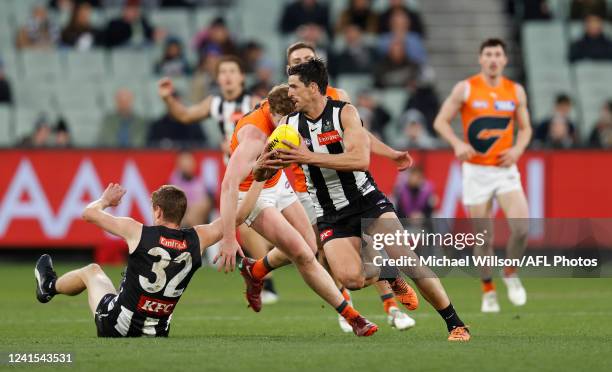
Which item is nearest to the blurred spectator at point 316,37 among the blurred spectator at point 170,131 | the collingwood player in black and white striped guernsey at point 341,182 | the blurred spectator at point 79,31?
the blurred spectator at point 170,131

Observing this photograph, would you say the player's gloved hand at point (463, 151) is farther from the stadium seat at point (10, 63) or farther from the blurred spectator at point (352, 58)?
the stadium seat at point (10, 63)

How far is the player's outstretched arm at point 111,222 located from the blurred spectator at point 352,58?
12130 millimetres

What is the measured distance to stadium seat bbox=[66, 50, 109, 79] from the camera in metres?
21.5

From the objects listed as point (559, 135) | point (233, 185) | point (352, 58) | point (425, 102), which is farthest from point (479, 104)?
point (352, 58)

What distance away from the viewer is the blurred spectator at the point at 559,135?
18.4 m

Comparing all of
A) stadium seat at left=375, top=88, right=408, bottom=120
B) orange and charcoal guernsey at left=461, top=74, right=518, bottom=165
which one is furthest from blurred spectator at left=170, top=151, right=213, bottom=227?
orange and charcoal guernsey at left=461, top=74, right=518, bottom=165

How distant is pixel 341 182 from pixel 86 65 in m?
12.8

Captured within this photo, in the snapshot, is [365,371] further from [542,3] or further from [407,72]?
[542,3]

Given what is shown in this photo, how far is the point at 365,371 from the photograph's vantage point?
7379 millimetres

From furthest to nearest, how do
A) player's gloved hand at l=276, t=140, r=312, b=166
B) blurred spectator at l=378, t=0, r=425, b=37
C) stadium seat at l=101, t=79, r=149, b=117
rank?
blurred spectator at l=378, t=0, r=425, b=37, stadium seat at l=101, t=79, r=149, b=117, player's gloved hand at l=276, t=140, r=312, b=166

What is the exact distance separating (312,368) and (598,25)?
15061mm

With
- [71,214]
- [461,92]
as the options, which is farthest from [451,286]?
[71,214]

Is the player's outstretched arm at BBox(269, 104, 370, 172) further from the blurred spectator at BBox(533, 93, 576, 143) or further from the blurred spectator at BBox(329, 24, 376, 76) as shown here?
the blurred spectator at BBox(329, 24, 376, 76)

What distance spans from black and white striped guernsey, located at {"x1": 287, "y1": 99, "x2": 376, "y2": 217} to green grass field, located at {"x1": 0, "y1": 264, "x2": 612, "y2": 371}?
3.28 feet
